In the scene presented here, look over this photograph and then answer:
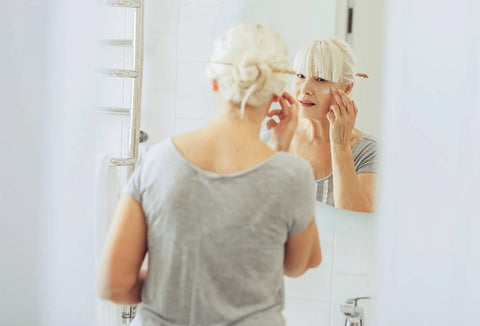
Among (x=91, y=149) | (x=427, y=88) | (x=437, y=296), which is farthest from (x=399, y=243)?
(x=91, y=149)

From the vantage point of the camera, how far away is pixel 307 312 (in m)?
1.75

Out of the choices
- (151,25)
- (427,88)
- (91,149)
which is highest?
(151,25)

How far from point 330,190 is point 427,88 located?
0.63 m

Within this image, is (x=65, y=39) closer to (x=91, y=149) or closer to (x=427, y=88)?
(x=91, y=149)

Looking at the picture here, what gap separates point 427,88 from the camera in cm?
111

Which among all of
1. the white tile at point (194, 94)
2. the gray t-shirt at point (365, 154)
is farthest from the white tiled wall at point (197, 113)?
the gray t-shirt at point (365, 154)

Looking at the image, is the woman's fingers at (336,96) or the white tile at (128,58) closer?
the woman's fingers at (336,96)

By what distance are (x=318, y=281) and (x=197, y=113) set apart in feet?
1.68

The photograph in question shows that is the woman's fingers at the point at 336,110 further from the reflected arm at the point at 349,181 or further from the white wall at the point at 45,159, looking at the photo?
the white wall at the point at 45,159

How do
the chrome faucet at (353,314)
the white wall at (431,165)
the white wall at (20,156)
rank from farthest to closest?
the chrome faucet at (353,314) → the white wall at (20,156) → the white wall at (431,165)

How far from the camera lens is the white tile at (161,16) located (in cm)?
180

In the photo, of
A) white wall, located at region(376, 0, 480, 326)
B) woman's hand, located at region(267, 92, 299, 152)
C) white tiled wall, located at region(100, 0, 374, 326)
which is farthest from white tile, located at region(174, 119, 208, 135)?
white wall, located at region(376, 0, 480, 326)

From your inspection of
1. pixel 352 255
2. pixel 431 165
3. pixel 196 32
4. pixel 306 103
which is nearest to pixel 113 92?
pixel 196 32

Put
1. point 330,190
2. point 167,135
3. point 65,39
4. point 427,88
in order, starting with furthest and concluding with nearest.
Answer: point 167,135 < point 330,190 < point 65,39 < point 427,88
